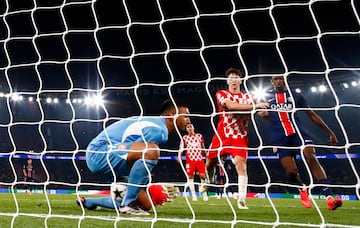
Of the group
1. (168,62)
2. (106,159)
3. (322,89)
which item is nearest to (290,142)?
(106,159)

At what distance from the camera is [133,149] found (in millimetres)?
3652

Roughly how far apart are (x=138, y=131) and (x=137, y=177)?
1.35 ft

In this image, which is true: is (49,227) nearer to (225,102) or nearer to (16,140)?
(225,102)

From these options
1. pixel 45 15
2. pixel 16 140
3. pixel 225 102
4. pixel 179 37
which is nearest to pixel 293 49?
pixel 179 37

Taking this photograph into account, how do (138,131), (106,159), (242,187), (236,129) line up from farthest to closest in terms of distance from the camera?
(236,129) < (242,187) < (106,159) < (138,131)

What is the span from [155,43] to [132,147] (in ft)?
42.7

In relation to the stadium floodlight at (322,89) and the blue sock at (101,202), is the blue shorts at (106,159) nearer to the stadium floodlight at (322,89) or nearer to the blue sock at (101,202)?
the blue sock at (101,202)

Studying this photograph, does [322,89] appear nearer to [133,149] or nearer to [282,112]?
[282,112]

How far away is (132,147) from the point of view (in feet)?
12.1

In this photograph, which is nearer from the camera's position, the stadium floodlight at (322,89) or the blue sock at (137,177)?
the blue sock at (137,177)

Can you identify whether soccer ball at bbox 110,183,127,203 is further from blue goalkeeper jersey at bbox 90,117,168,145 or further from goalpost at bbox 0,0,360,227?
goalpost at bbox 0,0,360,227

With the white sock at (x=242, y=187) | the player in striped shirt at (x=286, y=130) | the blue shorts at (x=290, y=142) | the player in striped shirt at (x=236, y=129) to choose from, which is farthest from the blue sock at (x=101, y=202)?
the blue shorts at (x=290, y=142)

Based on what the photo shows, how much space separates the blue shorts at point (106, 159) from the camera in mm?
3791

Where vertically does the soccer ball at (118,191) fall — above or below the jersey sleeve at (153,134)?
below
